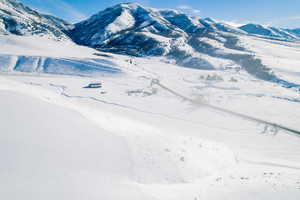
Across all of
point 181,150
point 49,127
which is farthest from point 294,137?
point 49,127

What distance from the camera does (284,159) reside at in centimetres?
1975

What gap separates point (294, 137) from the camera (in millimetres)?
26281

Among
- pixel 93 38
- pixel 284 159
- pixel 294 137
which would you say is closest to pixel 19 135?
pixel 284 159

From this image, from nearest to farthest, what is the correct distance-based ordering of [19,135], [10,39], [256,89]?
1. [19,135]
2. [256,89]
3. [10,39]

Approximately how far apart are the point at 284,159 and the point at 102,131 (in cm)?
1970

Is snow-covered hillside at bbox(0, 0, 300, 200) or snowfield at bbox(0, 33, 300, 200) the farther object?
snow-covered hillside at bbox(0, 0, 300, 200)

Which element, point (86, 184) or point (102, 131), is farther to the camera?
point (102, 131)

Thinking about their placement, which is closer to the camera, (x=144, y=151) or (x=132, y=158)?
(x=132, y=158)

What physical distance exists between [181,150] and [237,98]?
35.0m

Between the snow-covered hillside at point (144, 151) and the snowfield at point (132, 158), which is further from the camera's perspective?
the snow-covered hillside at point (144, 151)

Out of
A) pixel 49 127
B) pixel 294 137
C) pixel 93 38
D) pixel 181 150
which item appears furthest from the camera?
pixel 93 38

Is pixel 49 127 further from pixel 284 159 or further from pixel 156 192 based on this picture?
pixel 284 159

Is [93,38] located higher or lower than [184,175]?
higher

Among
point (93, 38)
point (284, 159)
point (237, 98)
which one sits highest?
point (93, 38)
